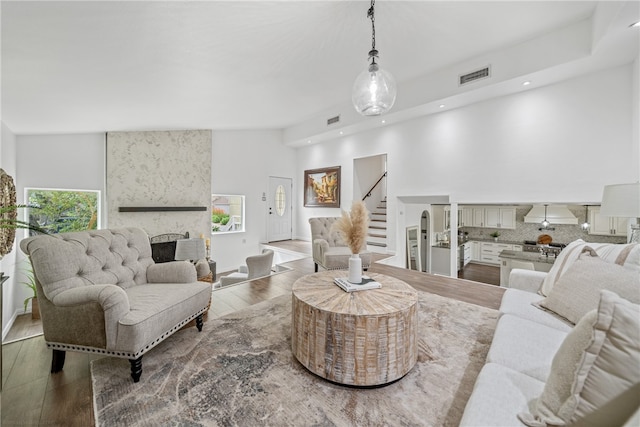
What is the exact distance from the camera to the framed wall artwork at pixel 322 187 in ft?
22.4

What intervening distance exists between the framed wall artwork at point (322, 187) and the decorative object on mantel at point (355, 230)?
4692 mm

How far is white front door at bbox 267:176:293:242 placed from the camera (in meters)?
7.48

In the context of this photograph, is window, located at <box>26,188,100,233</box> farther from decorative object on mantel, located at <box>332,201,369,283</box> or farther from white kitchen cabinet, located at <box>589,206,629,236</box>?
white kitchen cabinet, located at <box>589,206,629,236</box>

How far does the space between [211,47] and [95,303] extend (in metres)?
2.69

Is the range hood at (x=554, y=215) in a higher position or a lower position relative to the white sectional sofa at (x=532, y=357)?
higher

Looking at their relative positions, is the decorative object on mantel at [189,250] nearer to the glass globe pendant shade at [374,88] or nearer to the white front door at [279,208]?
the glass globe pendant shade at [374,88]

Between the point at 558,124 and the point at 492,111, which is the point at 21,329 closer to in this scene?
the point at 492,111

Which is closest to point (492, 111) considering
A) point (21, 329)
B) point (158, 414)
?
point (158, 414)

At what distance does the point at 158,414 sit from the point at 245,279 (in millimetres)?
2528

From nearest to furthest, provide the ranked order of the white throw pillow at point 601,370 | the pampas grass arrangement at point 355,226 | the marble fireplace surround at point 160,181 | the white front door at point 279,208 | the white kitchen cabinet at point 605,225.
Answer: the white throw pillow at point 601,370 < the pampas grass arrangement at point 355,226 < the white kitchen cabinet at point 605,225 < the marble fireplace surround at point 160,181 < the white front door at point 279,208

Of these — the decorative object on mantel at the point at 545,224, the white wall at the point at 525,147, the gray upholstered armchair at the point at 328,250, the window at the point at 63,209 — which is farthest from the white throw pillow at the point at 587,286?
the window at the point at 63,209

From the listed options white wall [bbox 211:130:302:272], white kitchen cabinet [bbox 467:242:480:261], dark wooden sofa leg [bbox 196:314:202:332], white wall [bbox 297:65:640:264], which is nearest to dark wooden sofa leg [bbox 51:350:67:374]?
dark wooden sofa leg [bbox 196:314:202:332]

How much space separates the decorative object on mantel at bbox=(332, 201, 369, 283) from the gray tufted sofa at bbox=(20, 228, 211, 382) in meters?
1.34

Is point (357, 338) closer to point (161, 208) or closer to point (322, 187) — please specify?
point (161, 208)
